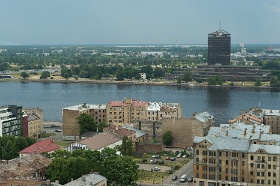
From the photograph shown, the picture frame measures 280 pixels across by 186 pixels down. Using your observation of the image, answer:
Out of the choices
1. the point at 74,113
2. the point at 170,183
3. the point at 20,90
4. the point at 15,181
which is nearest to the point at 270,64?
the point at 20,90

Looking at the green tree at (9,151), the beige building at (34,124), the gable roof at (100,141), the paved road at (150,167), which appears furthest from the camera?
the beige building at (34,124)

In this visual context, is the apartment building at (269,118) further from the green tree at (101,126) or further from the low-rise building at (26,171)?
the low-rise building at (26,171)

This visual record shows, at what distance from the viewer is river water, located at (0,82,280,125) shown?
8088 cm

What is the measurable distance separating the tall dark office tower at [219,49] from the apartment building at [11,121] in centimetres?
10632

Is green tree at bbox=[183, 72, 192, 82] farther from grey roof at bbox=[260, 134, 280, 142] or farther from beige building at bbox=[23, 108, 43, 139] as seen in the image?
grey roof at bbox=[260, 134, 280, 142]

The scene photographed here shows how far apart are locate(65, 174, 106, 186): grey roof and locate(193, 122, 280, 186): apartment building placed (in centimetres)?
770

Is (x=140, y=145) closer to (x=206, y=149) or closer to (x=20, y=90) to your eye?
(x=206, y=149)

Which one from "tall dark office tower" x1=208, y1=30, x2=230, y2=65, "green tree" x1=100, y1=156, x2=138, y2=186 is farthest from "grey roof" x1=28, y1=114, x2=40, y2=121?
"tall dark office tower" x1=208, y1=30, x2=230, y2=65

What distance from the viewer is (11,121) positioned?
169 feet

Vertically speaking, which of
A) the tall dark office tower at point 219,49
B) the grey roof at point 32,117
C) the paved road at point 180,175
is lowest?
the paved road at point 180,175

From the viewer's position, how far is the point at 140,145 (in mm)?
49406

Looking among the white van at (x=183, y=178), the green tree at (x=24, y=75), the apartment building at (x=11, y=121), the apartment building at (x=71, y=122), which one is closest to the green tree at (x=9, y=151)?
the apartment building at (x=11, y=121)

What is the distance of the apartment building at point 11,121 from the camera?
165 feet

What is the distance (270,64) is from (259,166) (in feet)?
381
